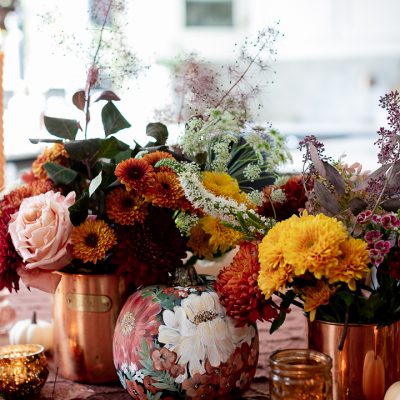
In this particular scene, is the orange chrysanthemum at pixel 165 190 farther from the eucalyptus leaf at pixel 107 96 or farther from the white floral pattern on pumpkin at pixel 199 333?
the eucalyptus leaf at pixel 107 96

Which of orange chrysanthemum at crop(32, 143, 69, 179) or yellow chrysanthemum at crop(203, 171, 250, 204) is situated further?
orange chrysanthemum at crop(32, 143, 69, 179)

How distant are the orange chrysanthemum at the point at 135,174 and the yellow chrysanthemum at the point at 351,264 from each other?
0.26 m

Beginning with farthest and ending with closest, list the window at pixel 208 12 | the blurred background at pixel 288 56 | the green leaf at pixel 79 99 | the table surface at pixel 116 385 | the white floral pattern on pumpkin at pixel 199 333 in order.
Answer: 1. the window at pixel 208 12
2. the blurred background at pixel 288 56
3. the green leaf at pixel 79 99
4. the table surface at pixel 116 385
5. the white floral pattern on pumpkin at pixel 199 333

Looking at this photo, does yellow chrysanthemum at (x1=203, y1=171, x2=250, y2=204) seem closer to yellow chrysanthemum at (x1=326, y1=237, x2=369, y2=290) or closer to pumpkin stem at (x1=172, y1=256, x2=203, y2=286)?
pumpkin stem at (x1=172, y1=256, x2=203, y2=286)

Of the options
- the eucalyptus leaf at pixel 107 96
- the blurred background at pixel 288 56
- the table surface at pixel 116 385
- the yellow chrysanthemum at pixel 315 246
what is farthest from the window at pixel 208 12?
the yellow chrysanthemum at pixel 315 246

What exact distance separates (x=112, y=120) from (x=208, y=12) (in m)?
3.46

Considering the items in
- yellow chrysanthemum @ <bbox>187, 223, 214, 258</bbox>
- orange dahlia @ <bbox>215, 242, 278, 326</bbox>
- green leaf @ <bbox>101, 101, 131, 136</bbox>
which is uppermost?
green leaf @ <bbox>101, 101, 131, 136</bbox>

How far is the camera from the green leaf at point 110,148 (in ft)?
3.11

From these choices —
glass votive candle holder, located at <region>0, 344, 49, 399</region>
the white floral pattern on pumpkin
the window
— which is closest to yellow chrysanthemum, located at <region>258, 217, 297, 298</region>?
the white floral pattern on pumpkin

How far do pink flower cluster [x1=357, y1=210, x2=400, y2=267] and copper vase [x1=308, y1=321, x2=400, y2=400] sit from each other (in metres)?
0.10

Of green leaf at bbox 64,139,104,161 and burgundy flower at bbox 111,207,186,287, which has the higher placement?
green leaf at bbox 64,139,104,161

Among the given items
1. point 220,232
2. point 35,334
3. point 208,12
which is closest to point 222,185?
point 220,232

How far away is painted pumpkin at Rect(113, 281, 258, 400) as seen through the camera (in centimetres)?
78

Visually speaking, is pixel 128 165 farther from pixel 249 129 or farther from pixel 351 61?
pixel 351 61
